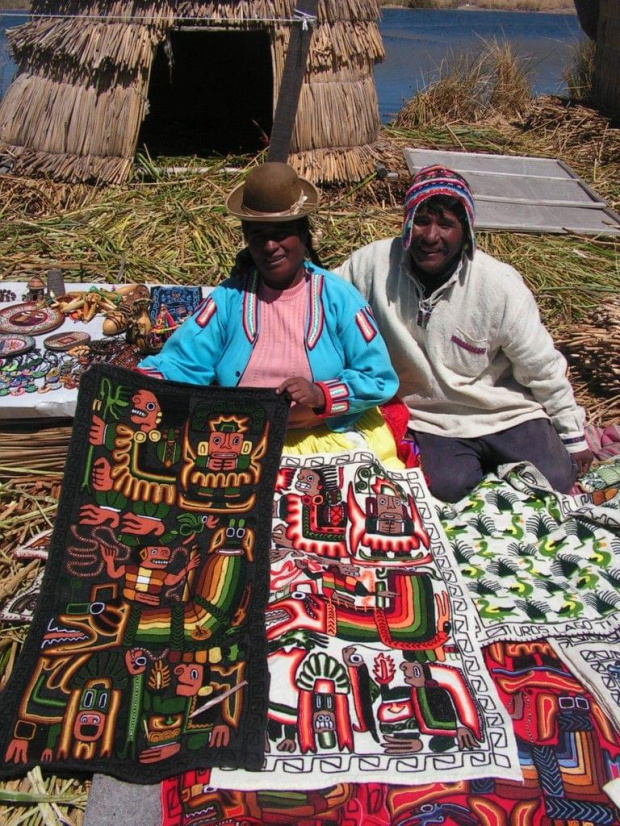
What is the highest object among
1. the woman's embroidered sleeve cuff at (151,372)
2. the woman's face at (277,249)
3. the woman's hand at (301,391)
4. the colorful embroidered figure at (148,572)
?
the woman's face at (277,249)

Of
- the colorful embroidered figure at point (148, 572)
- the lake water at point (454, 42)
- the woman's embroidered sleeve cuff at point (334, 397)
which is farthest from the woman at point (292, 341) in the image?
the lake water at point (454, 42)

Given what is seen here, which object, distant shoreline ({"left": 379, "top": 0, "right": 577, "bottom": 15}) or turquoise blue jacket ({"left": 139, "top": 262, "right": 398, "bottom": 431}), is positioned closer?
turquoise blue jacket ({"left": 139, "top": 262, "right": 398, "bottom": 431})

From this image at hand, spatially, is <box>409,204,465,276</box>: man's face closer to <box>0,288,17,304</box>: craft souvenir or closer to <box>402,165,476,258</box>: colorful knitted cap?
<box>402,165,476,258</box>: colorful knitted cap

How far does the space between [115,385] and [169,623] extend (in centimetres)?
77

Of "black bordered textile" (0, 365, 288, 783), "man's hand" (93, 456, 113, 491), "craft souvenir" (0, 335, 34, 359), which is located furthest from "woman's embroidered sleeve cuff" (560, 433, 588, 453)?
"craft souvenir" (0, 335, 34, 359)

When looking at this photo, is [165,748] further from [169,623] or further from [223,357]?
[223,357]

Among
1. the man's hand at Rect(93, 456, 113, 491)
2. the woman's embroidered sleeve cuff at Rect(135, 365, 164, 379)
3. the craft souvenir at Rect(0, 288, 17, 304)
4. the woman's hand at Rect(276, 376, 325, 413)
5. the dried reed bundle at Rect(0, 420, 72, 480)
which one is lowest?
the dried reed bundle at Rect(0, 420, 72, 480)

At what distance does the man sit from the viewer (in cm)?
248

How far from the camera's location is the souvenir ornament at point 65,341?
9.39 feet

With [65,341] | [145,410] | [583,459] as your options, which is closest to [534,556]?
[583,459]

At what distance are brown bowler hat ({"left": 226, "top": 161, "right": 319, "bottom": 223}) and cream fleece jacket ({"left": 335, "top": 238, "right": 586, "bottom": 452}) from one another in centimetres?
50

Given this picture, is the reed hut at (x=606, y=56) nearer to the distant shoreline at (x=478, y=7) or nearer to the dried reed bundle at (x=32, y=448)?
the dried reed bundle at (x=32, y=448)

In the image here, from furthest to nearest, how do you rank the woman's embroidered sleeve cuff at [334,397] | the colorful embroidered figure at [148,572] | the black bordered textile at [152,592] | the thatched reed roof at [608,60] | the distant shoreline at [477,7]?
the distant shoreline at [477,7] < the thatched reed roof at [608,60] < the woman's embroidered sleeve cuff at [334,397] < the colorful embroidered figure at [148,572] < the black bordered textile at [152,592]

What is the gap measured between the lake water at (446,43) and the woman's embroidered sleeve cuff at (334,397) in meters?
3.67
